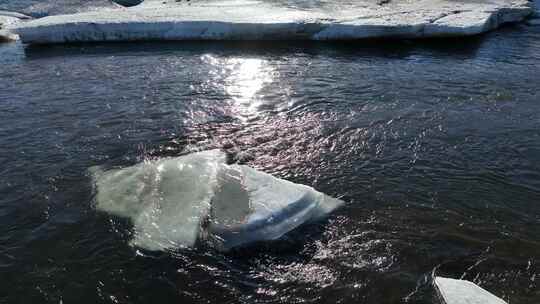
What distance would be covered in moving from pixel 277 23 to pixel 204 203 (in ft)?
28.0

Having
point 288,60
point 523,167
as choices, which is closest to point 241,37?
point 288,60

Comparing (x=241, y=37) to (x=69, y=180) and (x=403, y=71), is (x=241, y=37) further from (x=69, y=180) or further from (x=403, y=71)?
(x=69, y=180)

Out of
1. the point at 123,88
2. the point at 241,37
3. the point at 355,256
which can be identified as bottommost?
the point at 355,256

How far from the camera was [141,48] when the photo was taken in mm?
13180

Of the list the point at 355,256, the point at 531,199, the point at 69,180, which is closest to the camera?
the point at 355,256

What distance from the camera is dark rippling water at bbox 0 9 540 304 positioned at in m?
4.57

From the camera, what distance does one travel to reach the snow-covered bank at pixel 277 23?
41.5 ft

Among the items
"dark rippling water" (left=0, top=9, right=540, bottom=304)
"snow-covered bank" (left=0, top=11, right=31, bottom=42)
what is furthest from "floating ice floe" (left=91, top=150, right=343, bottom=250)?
"snow-covered bank" (left=0, top=11, right=31, bottom=42)

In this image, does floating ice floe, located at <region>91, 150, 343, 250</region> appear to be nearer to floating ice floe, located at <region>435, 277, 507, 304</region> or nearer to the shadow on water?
floating ice floe, located at <region>435, 277, 507, 304</region>

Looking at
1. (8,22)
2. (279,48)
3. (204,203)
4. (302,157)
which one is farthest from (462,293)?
(8,22)

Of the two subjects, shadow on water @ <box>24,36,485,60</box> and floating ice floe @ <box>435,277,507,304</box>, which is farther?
shadow on water @ <box>24,36,485,60</box>

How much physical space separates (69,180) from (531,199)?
19.9ft

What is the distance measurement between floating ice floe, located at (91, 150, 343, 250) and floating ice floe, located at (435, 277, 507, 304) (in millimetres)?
1596

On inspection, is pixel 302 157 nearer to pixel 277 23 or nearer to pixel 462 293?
pixel 462 293
